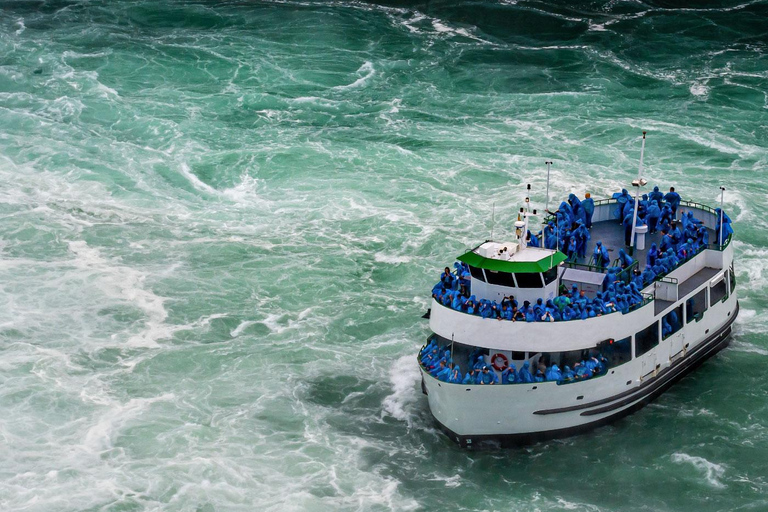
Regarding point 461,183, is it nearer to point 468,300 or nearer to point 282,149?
point 282,149

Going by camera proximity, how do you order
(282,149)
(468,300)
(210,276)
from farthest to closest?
(282,149) < (210,276) < (468,300)

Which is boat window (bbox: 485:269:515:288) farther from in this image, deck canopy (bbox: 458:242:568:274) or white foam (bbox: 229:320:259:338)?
white foam (bbox: 229:320:259:338)

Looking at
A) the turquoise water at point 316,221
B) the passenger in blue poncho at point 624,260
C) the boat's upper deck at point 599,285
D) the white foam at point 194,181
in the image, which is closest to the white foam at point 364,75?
the turquoise water at point 316,221

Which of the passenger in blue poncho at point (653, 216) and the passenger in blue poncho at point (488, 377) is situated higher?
the passenger in blue poncho at point (653, 216)

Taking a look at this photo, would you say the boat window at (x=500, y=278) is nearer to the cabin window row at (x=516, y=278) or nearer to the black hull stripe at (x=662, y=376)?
the cabin window row at (x=516, y=278)

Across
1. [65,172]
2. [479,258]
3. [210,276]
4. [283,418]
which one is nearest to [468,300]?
[479,258]

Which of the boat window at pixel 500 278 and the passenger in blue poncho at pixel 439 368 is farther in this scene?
the boat window at pixel 500 278
